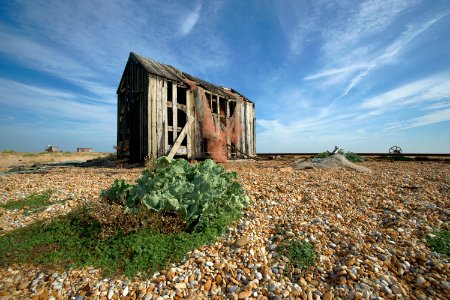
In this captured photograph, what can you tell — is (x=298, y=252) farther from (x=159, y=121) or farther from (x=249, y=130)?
(x=249, y=130)

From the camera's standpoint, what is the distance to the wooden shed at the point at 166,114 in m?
10.2

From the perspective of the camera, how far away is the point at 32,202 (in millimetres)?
4422

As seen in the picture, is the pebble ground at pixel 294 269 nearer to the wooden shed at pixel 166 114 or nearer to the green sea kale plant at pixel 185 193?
the green sea kale plant at pixel 185 193

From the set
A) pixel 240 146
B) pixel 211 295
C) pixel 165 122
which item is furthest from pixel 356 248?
pixel 240 146

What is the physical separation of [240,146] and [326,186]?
9341 mm

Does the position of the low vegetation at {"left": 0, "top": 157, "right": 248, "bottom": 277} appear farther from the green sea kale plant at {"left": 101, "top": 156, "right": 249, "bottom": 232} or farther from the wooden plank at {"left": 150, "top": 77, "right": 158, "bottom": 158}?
the wooden plank at {"left": 150, "top": 77, "right": 158, "bottom": 158}

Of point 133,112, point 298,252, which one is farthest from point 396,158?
point 133,112

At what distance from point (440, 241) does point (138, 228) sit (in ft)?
13.0

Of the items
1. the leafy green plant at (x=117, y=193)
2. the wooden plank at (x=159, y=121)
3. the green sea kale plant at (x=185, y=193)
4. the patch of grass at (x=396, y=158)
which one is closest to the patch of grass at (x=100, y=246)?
the green sea kale plant at (x=185, y=193)

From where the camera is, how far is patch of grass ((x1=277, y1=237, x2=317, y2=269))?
263cm

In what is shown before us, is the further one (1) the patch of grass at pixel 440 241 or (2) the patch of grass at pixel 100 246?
(1) the patch of grass at pixel 440 241

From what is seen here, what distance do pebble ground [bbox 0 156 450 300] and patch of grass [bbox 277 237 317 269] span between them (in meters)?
0.07

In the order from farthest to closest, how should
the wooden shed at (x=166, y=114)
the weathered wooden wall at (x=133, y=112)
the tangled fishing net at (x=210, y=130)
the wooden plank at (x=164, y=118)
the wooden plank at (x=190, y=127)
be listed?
the tangled fishing net at (x=210, y=130)
the wooden plank at (x=190, y=127)
the wooden plank at (x=164, y=118)
the weathered wooden wall at (x=133, y=112)
the wooden shed at (x=166, y=114)

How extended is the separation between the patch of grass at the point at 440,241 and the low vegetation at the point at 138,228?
2541 mm
